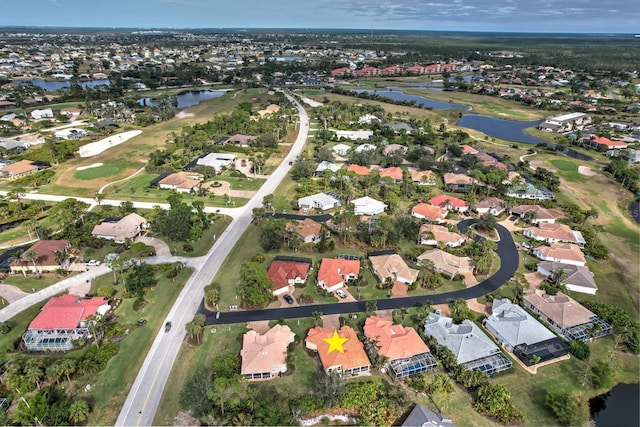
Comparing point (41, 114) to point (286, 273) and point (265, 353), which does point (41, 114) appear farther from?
point (265, 353)

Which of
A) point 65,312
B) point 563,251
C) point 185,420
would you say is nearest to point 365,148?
point 563,251

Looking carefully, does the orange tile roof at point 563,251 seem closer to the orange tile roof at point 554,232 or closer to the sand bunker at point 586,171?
the orange tile roof at point 554,232

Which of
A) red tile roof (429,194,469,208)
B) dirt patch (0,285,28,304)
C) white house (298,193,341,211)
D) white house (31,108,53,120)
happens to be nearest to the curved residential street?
dirt patch (0,285,28,304)

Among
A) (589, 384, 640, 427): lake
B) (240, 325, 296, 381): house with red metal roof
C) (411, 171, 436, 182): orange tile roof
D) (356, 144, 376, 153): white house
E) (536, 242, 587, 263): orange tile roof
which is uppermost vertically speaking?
(356, 144, 376, 153): white house

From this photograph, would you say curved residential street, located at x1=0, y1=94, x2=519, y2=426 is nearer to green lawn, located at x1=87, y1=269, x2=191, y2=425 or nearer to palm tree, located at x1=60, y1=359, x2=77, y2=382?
green lawn, located at x1=87, y1=269, x2=191, y2=425

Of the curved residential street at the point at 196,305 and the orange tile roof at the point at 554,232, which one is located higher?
the orange tile roof at the point at 554,232

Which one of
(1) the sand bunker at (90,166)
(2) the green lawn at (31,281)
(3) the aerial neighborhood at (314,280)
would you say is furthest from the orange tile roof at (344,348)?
(1) the sand bunker at (90,166)
